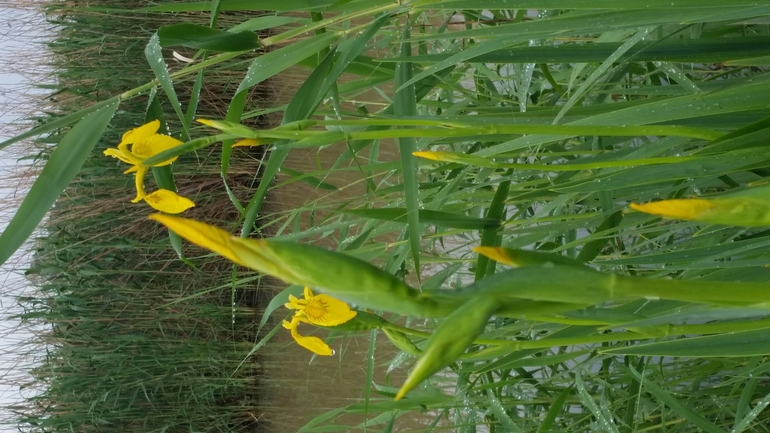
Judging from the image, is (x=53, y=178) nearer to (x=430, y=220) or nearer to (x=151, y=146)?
(x=151, y=146)


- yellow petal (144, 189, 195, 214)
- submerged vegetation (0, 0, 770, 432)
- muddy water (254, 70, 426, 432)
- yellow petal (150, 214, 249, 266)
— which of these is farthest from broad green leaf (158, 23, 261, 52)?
muddy water (254, 70, 426, 432)

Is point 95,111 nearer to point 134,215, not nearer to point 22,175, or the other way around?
point 134,215

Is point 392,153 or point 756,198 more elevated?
point 756,198

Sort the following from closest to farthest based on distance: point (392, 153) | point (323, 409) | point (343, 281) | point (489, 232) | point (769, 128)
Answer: point (343, 281)
point (769, 128)
point (489, 232)
point (392, 153)
point (323, 409)

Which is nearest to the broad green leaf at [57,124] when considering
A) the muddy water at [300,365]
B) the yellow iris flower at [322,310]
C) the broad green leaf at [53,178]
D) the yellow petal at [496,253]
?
the broad green leaf at [53,178]

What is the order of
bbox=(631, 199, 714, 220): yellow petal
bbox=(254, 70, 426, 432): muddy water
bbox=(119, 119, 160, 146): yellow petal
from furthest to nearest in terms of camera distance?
bbox=(254, 70, 426, 432): muddy water < bbox=(119, 119, 160, 146): yellow petal < bbox=(631, 199, 714, 220): yellow petal

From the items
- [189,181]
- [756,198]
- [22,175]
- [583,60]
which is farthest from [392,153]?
[756,198]

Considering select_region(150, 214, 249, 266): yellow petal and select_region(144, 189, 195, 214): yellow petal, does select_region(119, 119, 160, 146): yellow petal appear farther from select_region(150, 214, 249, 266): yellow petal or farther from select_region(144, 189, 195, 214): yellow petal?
select_region(150, 214, 249, 266): yellow petal

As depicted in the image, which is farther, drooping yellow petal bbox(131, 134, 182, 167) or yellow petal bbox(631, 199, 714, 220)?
drooping yellow petal bbox(131, 134, 182, 167)

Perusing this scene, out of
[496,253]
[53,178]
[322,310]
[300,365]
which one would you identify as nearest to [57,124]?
[53,178]
